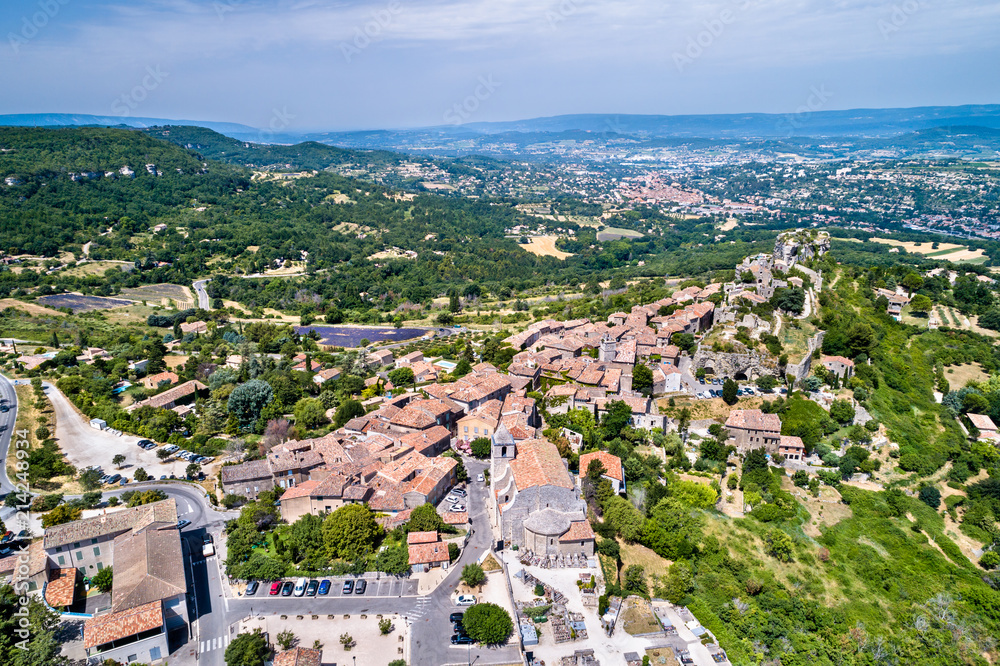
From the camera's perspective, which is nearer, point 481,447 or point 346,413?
point 481,447

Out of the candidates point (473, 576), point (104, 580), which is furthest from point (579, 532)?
point (104, 580)

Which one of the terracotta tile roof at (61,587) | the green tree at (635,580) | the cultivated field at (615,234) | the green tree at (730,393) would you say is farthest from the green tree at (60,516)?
the cultivated field at (615,234)

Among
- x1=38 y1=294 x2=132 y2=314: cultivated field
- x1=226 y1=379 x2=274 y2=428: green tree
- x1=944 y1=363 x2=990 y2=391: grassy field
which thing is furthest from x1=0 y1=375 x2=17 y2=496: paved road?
x1=944 y1=363 x2=990 y2=391: grassy field

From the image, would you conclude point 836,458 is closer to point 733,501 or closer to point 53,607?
point 733,501

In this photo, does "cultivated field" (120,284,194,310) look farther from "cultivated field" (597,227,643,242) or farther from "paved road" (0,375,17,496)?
"cultivated field" (597,227,643,242)

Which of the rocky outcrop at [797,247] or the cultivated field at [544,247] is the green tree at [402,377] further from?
the cultivated field at [544,247]

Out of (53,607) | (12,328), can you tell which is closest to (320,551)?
(53,607)

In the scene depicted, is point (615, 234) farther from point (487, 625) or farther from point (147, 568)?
point (147, 568)
